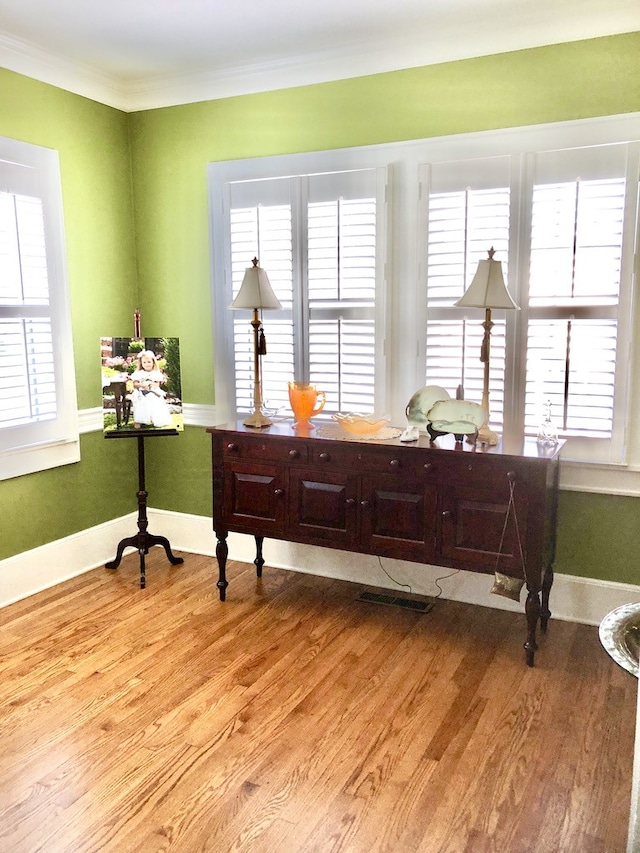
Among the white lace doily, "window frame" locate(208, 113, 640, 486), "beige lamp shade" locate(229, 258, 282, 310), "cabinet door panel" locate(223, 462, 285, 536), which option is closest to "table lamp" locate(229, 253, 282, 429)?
"beige lamp shade" locate(229, 258, 282, 310)

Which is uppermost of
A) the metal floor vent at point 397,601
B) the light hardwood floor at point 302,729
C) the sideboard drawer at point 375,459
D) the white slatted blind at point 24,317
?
the white slatted blind at point 24,317

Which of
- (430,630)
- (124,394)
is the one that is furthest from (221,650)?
(124,394)

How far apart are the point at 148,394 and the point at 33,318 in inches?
27.0

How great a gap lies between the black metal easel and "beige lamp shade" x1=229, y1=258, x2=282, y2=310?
0.82 meters

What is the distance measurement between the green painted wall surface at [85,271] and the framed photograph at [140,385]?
1.33 ft

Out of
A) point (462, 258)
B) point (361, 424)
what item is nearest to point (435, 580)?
point (361, 424)

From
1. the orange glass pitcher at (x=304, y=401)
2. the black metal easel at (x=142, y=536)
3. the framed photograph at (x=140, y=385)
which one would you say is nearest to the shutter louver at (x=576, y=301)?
the orange glass pitcher at (x=304, y=401)

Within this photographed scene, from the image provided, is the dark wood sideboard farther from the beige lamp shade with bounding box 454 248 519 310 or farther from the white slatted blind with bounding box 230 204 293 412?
the beige lamp shade with bounding box 454 248 519 310

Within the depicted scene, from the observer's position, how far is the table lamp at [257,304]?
3498mm

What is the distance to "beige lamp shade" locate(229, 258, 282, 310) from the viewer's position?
3.50 meters

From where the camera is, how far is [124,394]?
3686mm

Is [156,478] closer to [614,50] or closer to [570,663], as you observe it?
[570,663]

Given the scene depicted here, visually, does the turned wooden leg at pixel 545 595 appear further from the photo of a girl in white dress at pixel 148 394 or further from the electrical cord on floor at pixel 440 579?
the photo of a girl in white dress at pixel 148 394

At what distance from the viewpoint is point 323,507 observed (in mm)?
3328
